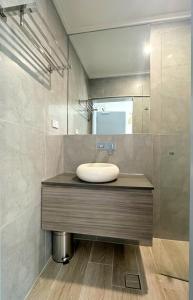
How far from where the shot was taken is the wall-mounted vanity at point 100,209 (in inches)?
47.9

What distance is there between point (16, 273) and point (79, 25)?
7.47 feet

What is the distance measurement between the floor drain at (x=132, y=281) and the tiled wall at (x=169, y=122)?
665mm

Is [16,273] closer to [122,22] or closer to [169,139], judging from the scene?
[169,139]

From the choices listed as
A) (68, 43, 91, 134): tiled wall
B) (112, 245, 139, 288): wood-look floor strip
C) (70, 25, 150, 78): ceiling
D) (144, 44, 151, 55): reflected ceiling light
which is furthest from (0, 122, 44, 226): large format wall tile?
(144, 44, 151, 55): reflected ceiling light

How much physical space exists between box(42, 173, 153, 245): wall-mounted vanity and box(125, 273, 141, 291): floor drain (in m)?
0.31

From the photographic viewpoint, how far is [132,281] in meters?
1.30

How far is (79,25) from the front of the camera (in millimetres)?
1880

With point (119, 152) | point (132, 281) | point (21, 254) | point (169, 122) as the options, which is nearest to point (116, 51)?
point (169, 122)

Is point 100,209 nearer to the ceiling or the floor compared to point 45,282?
nearer to the ceiling

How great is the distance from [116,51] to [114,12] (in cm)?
34

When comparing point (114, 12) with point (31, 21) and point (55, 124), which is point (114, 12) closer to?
point (31, 21)

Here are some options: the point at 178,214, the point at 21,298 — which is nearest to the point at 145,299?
the point at 21,298

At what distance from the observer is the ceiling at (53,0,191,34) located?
1622 mm

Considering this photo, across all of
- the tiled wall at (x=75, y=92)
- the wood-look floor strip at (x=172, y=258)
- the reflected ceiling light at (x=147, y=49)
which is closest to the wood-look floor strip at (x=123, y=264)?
the wood-look floor strip at (x=172, y=258)
